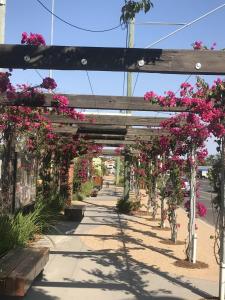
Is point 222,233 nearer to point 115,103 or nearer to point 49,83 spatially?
point 49,83

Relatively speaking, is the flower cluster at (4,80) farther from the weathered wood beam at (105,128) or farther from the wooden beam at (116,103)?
the weathered wood beam at (105,128)

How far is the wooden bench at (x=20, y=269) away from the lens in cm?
645

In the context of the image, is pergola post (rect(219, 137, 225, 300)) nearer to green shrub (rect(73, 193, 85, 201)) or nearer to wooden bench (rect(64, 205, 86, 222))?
wooden bench (rect(64, 205, 86, 222))

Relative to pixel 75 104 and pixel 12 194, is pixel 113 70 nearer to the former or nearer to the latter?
pixel 75 104

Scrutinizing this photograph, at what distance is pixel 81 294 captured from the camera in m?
7.66

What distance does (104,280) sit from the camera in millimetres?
8609

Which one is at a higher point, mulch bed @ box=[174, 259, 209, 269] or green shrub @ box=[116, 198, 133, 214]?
green shrub @ box=[116, 198, 133, 214]

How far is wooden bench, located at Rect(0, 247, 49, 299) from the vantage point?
21.1 feet

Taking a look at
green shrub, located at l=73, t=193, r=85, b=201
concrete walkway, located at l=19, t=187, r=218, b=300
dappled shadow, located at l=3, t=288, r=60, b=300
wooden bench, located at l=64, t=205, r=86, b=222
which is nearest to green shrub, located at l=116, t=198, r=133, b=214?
wooden bench, located at l=64, t=205, r=86, b=222

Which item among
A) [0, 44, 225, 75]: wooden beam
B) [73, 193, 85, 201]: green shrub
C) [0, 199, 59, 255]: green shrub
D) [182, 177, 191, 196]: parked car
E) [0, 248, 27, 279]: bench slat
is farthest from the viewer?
[73, 193, 85, 201]: green shrub

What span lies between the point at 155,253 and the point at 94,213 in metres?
8.96

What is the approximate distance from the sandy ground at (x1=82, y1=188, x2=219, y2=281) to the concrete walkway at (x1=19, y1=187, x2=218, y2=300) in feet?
0.85

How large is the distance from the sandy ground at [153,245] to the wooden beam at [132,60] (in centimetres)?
413

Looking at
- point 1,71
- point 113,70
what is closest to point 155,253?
point 1,71
